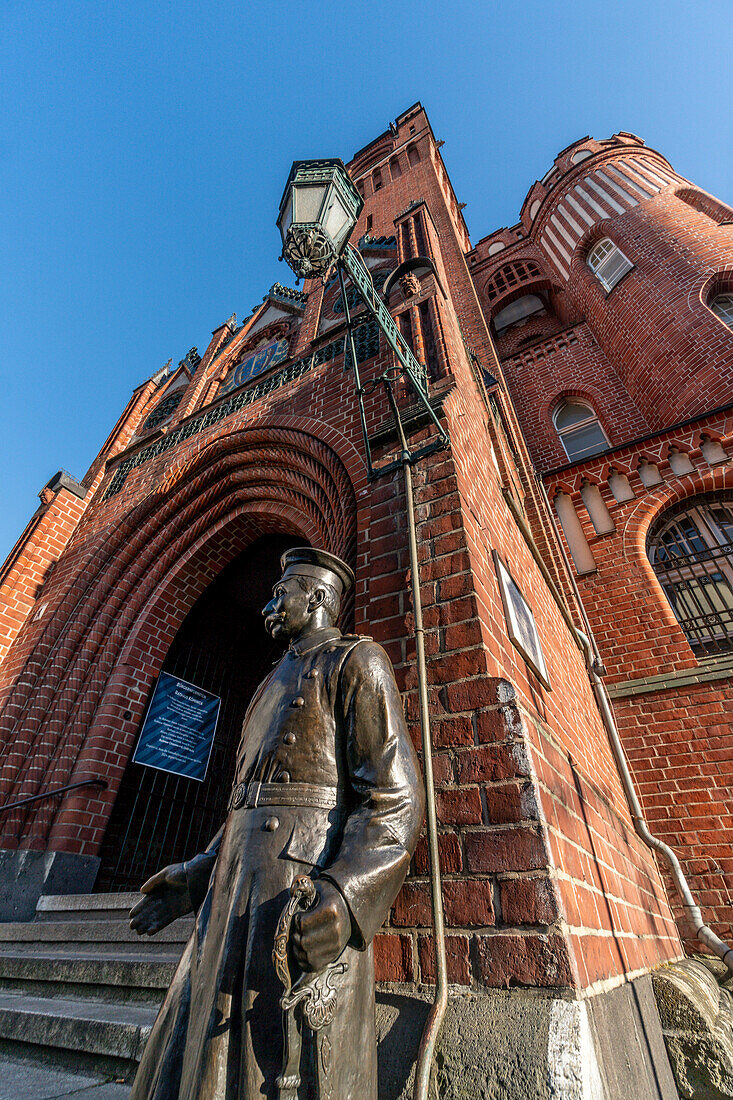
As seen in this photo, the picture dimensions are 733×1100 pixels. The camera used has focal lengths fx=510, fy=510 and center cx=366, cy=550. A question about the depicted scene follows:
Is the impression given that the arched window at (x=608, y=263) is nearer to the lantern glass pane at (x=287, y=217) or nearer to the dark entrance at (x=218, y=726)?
the dark entrance at (x=218, y=726)

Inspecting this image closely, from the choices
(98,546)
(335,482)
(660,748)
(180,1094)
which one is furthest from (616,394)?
(180,1094)

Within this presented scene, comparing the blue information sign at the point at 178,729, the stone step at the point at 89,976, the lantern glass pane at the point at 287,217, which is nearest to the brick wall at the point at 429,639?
the blue information sign at the point at 178,729

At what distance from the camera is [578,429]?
916 centimetres

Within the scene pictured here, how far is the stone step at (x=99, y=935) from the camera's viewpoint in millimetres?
2680

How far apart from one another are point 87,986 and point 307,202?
3846 mm

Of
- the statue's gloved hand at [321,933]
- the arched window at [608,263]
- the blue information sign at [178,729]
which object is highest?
the arched window at [608,263]

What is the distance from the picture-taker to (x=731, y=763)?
14.5ft

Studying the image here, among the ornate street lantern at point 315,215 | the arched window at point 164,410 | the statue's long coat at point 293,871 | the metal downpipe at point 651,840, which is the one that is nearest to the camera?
the statue's long coat at point 293,871

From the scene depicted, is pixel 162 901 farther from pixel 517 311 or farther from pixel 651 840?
pixel 517 311

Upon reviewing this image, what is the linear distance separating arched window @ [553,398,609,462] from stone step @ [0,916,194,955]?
8.30m

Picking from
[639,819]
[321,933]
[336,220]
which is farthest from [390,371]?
[639,819]

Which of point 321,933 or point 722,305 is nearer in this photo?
point 321,933

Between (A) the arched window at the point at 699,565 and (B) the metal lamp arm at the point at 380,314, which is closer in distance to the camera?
(B) the metal lamp arm at the point at 380,314

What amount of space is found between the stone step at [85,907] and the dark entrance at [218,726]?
0.76 metres
